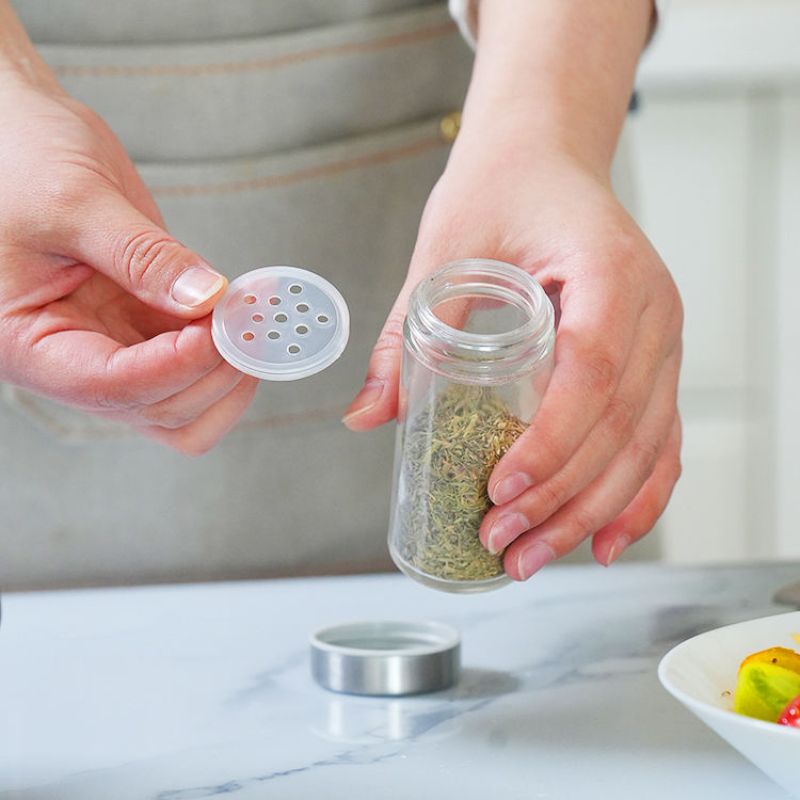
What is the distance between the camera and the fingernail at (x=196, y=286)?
19.7 inches

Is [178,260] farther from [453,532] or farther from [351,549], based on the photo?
[351,549]

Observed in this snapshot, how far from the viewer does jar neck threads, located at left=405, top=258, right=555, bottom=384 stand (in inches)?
19.8

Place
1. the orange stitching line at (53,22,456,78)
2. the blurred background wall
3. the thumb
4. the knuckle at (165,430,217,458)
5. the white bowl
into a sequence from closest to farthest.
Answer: the white bowl → the thumb → the knuckle at (165,430,217,458) → the orange stitching line at (53,22,456,78) → the blurred background wall

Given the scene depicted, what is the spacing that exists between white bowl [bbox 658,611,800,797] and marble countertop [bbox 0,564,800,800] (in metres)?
0.04

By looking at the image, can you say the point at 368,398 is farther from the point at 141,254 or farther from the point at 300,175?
the point at 300,175

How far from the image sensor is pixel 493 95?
65 centimetres

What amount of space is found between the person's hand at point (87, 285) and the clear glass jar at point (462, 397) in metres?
0.09

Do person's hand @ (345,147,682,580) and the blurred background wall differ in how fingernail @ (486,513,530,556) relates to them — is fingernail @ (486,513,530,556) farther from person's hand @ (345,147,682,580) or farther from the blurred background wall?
the blurred background wall

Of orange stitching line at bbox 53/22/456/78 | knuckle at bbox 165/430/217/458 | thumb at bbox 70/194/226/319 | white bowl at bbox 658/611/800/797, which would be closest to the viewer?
white bowl at bbox 658/611/800/797

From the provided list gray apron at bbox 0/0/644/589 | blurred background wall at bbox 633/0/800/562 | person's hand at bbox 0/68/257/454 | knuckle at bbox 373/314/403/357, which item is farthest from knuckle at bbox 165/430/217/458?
blurred background wall at bbox 633/0/800/562

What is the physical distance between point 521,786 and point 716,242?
1271 millimetres

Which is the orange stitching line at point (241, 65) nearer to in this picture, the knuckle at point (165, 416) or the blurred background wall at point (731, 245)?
the knuckle at point (165, 416)

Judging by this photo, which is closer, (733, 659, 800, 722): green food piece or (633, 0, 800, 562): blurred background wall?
(733, 659, 800, 722): green food piece

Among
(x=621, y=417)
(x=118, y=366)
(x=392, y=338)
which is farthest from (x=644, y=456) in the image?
(x=118, y=366)
